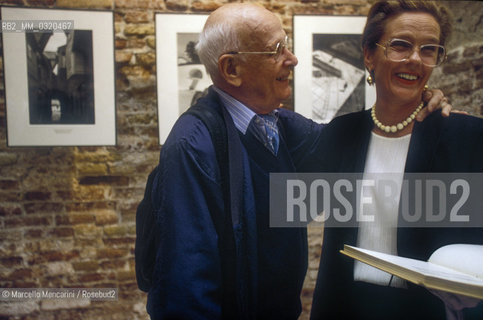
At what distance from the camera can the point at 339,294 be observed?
1.17 metres

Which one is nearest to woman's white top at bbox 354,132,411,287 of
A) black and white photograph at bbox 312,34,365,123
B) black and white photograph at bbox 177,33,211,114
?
black and white photograph at bbox 312,34,365,123

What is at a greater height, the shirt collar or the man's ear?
the man's ear

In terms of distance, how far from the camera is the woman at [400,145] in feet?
3.30

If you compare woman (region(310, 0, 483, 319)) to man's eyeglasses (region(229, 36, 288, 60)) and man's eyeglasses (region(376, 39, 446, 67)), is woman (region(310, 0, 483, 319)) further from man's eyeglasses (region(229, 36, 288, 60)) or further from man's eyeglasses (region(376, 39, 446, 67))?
man's eyeglasses (region(229, 36, 288, 60))

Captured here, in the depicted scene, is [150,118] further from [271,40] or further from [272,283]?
[272,283]

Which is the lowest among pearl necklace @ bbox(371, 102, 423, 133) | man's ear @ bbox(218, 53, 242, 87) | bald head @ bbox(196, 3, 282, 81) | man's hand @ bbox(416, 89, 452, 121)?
pearl necklace @ bbox(371, 102, 423, 133)

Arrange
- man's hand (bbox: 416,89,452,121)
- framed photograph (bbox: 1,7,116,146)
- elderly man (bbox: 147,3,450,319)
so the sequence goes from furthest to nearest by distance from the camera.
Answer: framed photograph (bbox: 1,7,116,146)
man's hand (bbox: 416,89,452,121)
elderly man (bbox: 147,3,450,319)

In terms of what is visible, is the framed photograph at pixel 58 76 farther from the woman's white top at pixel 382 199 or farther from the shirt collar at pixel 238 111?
the woman's white top at pixel 382 199

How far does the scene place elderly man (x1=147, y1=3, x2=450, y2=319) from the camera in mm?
917

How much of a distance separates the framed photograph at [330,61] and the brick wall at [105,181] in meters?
0.08

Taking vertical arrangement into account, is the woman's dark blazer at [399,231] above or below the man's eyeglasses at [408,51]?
below

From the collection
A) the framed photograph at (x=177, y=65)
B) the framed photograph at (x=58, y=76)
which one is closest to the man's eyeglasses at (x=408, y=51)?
the framed photograph at (x=177, y=65)

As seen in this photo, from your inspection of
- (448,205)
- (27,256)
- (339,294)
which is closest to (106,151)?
(27,256)

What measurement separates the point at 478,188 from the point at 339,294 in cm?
51
